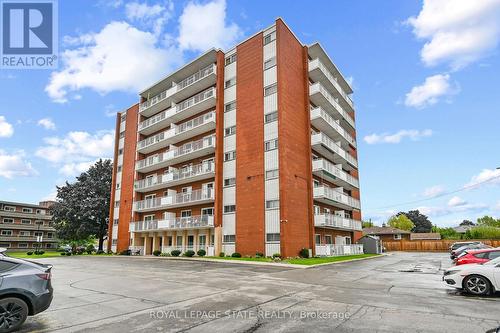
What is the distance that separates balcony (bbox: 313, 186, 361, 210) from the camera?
31.9 m

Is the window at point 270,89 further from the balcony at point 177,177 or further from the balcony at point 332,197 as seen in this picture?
the balcony at point 332,197

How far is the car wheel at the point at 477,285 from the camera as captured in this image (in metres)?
10.3

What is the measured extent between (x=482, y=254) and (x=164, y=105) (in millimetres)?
37131

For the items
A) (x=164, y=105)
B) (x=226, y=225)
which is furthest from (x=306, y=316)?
(x=164, y=105)

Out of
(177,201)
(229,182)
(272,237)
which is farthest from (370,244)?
(177,201)

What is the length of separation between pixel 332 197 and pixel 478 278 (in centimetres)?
2323

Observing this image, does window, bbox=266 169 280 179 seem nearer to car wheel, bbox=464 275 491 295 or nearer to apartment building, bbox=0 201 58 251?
car wheel, bbox=464 275 491 295

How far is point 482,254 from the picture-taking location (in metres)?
14.2

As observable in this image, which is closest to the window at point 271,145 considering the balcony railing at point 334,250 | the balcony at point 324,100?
the balcony at point 324,100

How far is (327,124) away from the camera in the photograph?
35.7 meters

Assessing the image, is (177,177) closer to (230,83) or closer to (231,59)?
(230,83)

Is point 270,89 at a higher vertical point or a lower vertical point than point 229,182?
higher

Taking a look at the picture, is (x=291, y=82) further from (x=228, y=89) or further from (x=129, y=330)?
(x=129, y=330)

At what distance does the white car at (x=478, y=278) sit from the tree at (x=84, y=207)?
46.9m
